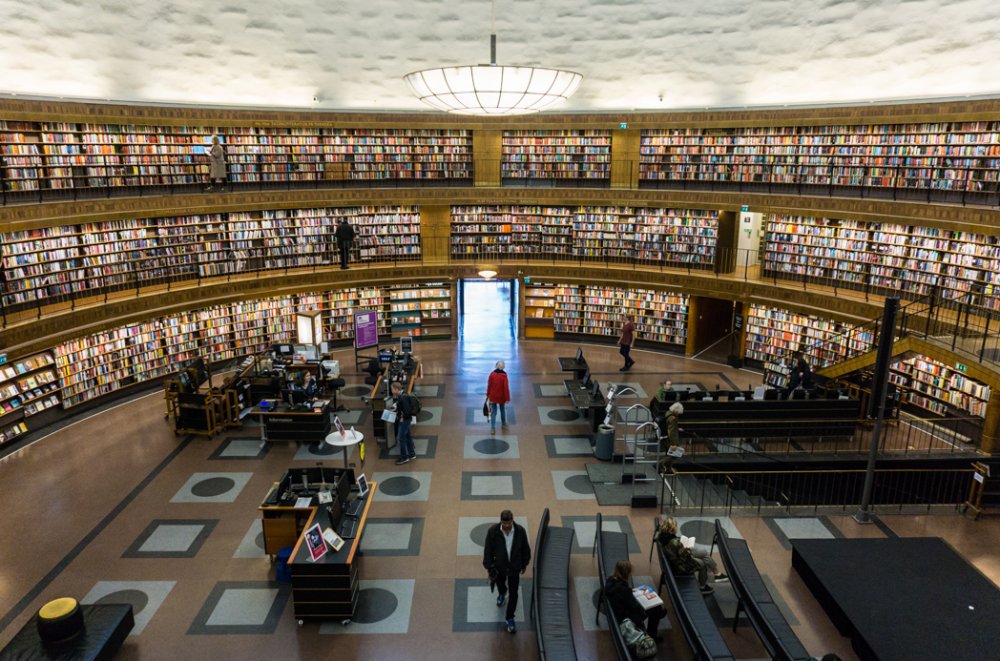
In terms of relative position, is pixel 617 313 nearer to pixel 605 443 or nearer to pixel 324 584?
pixel 605 443

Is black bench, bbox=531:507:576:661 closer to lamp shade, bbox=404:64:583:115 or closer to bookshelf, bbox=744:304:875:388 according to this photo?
lamp shade, bbox=404:64:583:115

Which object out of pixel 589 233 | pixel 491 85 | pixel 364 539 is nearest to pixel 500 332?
pixel 589 233

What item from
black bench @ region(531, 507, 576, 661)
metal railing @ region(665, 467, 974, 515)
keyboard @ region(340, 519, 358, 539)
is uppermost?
keyboard @ region(340, 519, 358, 539)

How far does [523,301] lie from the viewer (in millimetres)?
17766

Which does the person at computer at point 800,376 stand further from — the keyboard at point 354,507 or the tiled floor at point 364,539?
the keyboard at point 354,507

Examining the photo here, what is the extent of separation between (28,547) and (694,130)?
1572 cm

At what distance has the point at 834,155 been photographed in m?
14.7

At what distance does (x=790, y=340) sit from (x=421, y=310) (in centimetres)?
934

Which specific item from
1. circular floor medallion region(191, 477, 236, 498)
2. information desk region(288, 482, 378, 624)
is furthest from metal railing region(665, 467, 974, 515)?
circular floor medallion region(191, 477, 236, 498)

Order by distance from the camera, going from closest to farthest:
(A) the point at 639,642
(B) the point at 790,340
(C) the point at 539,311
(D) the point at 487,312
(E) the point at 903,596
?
(A) the point at 639,642 → (E) the point at 903,596 → (B) the point at 790,340 → (C) the point at 539,311 → (D) the point at 487,312

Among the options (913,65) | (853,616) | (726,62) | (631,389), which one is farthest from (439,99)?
(913,65)

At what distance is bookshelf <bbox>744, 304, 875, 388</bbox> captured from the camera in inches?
538

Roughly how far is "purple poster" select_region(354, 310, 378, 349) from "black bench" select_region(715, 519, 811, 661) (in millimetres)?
9591

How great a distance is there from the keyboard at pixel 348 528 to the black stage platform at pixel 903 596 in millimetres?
5184
